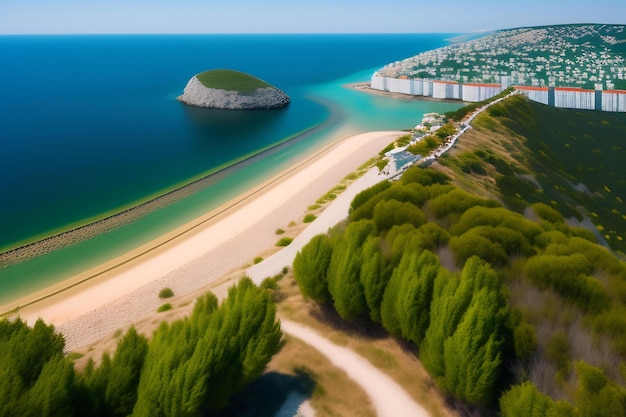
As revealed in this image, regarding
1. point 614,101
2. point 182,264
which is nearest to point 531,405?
point 182,264

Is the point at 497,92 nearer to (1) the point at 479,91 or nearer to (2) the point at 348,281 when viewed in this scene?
(1) the point at 479,91

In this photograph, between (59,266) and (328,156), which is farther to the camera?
(328,156)

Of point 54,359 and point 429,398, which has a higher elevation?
point 54,359

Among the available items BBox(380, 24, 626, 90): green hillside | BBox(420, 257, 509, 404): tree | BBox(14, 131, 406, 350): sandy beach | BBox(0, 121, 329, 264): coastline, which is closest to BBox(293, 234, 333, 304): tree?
BBox(14, 131, 406, 350): sandy beach

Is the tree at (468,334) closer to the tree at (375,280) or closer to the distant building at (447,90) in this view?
the tree at (375,280)

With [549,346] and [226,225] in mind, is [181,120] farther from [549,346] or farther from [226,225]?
[549,346]

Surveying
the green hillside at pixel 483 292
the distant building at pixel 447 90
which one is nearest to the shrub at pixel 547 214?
the green hillside at pixel 483 292

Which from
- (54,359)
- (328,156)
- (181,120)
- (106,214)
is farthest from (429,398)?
(181,120)
